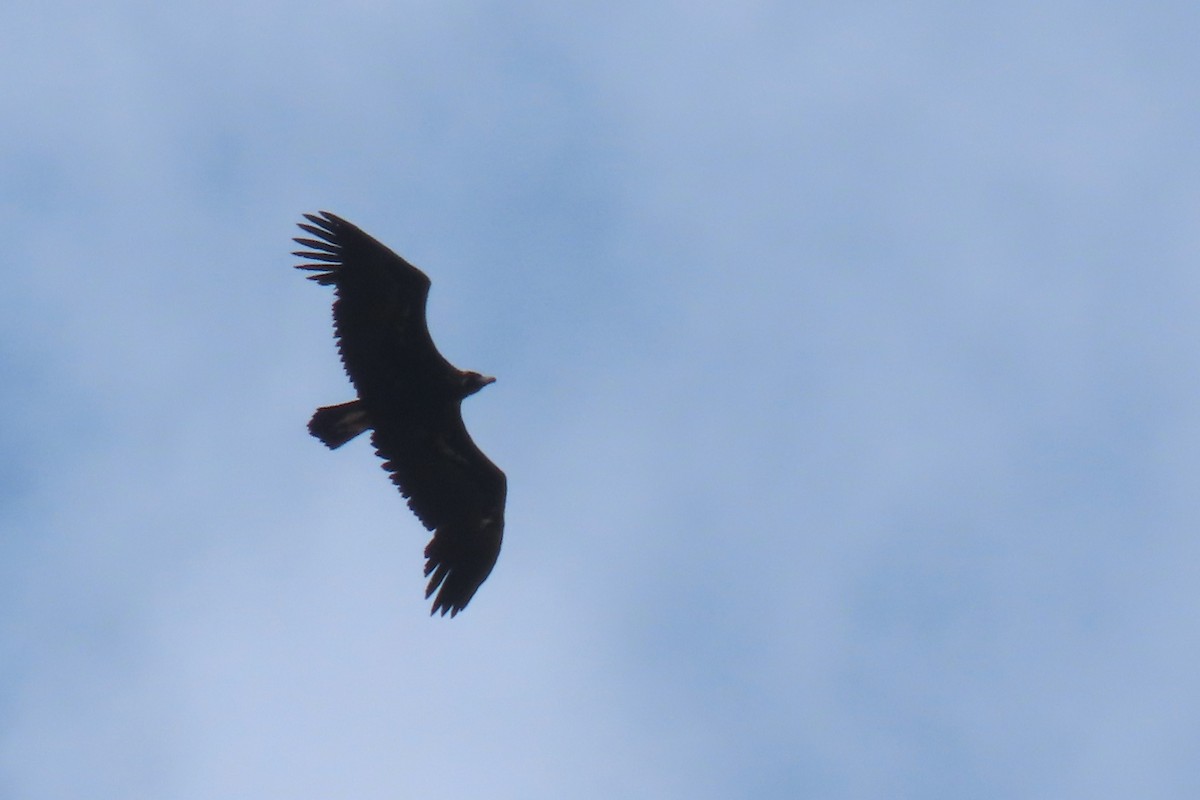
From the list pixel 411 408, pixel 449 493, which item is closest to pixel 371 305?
pixel 411 408

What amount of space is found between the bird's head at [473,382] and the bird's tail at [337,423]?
1574 millimetres

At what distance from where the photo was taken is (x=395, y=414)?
67.6ft

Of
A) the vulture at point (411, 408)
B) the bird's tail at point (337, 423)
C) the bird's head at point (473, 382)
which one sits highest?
the bird's head at point (473, 382)

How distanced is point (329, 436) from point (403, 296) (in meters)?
2.06

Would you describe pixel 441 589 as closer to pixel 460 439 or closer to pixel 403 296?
pixel 460 439

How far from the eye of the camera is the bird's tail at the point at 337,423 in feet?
64.6

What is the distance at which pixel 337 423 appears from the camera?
19.8 meters

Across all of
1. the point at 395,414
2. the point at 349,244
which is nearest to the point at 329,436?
the point at 395,414

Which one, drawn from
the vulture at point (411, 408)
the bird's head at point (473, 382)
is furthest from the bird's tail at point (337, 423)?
the bird's head at point (473, 382)

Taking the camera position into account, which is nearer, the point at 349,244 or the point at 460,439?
the point at 349,244

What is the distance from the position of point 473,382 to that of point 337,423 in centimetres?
212

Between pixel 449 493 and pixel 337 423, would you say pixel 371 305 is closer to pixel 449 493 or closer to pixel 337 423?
pixel 337 423

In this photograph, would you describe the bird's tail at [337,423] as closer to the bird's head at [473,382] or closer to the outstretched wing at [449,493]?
the outstretched wing at [449,493]

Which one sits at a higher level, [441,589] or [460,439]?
[460,439]
